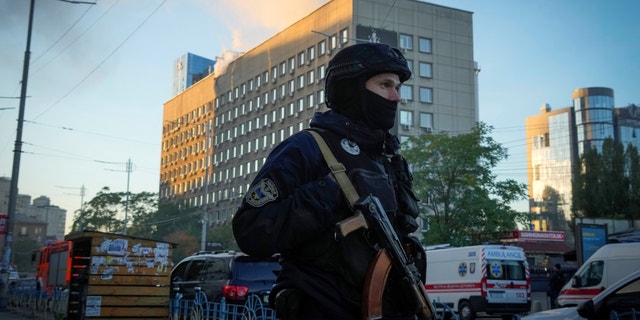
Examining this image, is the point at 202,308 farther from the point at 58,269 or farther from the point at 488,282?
the point at 58,269

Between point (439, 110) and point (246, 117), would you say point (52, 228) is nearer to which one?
point (246, 117)

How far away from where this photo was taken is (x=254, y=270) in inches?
503

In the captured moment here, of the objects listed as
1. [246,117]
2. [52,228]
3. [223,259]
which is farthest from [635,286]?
[52,228]

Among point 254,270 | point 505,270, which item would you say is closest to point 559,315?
point 254,270

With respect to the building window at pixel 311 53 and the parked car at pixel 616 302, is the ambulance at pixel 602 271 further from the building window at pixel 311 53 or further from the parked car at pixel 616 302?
the building window at pixel 311 53

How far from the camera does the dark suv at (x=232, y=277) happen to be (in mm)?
12438

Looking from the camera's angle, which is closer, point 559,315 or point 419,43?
point 559,315

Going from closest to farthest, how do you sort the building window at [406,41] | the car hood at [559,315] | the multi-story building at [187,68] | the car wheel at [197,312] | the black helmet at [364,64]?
the black helmet at [364,64]
the car hood at [559,315]
the car wheel at [197,312]
the building window at [406,41]
the multi-story building at [187,68]

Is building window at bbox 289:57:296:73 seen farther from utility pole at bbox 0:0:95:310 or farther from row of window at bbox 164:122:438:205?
utility pole at bbox 0:0:95:310

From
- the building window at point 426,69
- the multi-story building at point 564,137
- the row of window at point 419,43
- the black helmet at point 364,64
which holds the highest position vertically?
the multi-story building at point 564,137

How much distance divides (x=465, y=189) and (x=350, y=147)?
34525 mm

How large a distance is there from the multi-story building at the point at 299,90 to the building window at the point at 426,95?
10 centimetres

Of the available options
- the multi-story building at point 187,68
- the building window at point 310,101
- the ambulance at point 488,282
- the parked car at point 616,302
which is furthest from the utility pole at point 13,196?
the multi-story building at point 187,68

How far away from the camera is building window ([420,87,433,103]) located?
62.2 meters
